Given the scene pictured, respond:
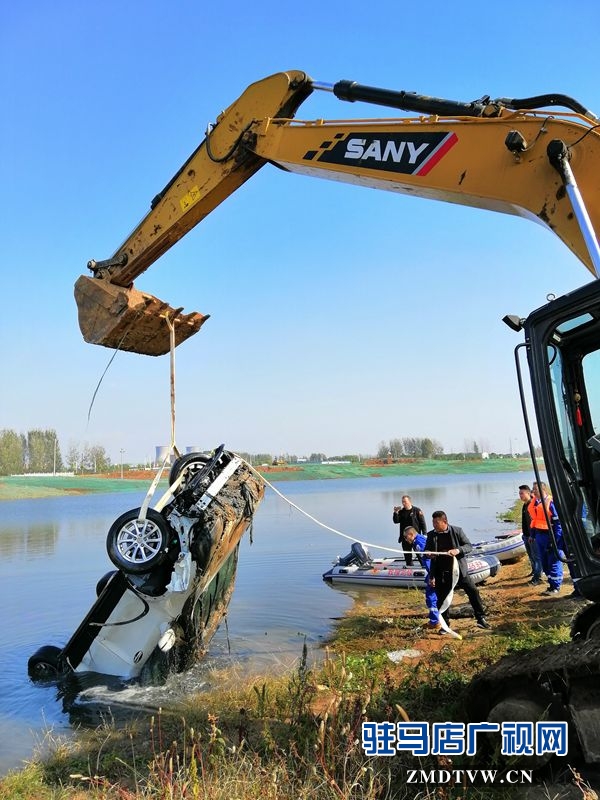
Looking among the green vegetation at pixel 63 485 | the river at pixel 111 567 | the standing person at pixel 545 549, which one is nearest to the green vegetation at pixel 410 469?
the green vegetation at pixel 63 485

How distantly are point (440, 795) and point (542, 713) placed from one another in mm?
731

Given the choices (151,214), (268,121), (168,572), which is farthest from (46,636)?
(268,121)

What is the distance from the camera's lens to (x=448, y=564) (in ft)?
31.0

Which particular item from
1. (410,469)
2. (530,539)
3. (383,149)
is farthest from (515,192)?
(410,469)

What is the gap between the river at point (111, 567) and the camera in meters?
7.70

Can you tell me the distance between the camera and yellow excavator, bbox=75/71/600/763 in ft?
12.5

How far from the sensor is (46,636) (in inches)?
455

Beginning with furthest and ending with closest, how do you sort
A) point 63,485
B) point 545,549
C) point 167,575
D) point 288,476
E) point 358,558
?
point 288,476 < point 63,485 < point 358,558 < point 545,549 < point 167,575

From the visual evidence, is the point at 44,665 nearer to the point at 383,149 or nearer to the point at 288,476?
the point at 383,149

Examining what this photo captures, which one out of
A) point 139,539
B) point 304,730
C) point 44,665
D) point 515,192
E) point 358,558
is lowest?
point 44,665

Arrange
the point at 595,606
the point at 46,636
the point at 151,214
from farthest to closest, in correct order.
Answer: the point at 46,636, the point at 151,214, the point at 595,606

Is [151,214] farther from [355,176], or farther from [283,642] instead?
[283,642]

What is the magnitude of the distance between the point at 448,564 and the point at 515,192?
20.3ft

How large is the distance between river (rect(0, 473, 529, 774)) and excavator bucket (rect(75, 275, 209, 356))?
3018 millimetres
